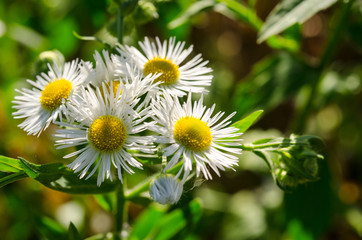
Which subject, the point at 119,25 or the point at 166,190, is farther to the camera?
the point at 119,25

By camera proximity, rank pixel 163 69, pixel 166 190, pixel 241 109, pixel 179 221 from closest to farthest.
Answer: pixel 166 190 → pixel 163 69 → pixel 179 221 → pixel 241 109

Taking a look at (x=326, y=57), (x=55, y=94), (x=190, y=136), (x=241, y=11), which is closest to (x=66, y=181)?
(x=55, y=94)

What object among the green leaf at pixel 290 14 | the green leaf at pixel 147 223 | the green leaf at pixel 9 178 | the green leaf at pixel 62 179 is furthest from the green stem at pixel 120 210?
the green leaf at pixel 290 14

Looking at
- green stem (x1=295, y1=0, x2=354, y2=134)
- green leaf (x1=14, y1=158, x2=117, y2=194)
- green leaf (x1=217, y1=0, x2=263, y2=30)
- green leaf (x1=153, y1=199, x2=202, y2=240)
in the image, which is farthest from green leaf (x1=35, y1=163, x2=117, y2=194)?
green stem (x1=295, y1=0, x2=354, y2=134)

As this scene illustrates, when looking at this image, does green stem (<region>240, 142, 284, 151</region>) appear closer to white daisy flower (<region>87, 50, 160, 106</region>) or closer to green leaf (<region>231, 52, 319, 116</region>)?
white daisy flower (<region>87, 50, 160, 106</region>)

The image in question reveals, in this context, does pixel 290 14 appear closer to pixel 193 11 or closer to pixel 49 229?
pixel 193 11

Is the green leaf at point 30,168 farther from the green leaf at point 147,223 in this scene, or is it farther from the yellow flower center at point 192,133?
the green leaf at point 147,223
